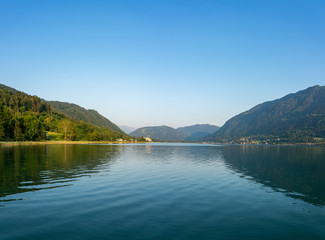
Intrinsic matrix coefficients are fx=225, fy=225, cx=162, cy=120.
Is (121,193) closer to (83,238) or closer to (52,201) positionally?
(52,201)

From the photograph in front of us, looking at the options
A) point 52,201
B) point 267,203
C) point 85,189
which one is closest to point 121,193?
point 85,189

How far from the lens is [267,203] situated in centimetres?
2547

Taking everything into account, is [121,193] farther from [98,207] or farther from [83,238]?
[83,238]

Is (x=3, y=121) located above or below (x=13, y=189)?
above

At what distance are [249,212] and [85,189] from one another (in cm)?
1986

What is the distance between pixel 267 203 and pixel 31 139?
212m

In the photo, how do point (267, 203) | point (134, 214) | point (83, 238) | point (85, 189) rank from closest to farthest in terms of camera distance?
point (83, 238) → point (134, 214) → point (267, 203) → point (85, 189)

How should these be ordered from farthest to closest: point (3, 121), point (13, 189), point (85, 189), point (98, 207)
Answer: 1. point (3, 121)
2. point (85, 189)
3. point (13, 189)
4. point (98, 207)

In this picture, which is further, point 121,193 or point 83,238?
point 121,193

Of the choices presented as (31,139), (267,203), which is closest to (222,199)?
(267,203)

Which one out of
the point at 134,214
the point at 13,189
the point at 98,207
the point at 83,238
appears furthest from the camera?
the point at 13,189

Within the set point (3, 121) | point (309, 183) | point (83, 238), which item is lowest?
point (309, 183)

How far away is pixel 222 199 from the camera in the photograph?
2669cm

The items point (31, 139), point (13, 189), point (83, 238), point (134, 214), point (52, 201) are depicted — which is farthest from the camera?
point (31, 139)
